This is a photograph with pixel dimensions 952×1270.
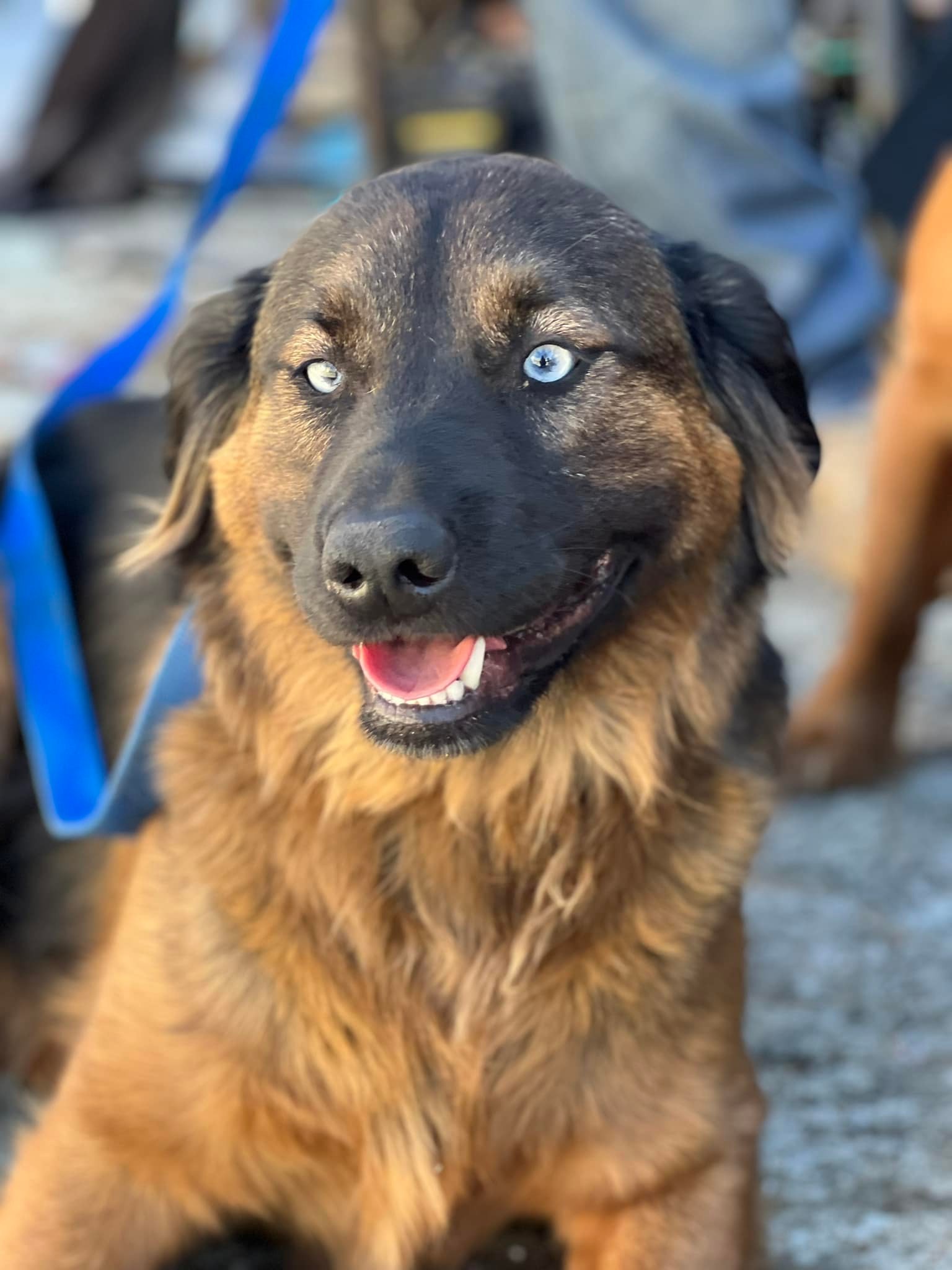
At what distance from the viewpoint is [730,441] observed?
241 centimetres

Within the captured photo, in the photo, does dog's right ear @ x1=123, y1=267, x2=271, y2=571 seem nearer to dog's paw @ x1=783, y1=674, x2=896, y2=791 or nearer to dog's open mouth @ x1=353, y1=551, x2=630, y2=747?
dog's open mouth @ x1=353, y1=551, x2=630, y2=747

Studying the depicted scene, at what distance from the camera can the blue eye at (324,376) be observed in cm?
230

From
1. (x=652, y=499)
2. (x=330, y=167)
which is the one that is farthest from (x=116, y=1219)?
(x=330, y=167)

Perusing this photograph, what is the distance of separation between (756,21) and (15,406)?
2897 millimetres

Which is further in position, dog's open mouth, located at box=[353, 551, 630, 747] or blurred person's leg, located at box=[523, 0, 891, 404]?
blurred person's leg, located at box=[523, 0, 891, 404]

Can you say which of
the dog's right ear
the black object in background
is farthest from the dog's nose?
the black object in background

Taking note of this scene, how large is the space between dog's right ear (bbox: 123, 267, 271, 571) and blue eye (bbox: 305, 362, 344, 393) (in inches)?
8.7

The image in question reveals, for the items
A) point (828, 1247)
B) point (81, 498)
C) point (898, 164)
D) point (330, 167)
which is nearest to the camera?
point (828, 1247)

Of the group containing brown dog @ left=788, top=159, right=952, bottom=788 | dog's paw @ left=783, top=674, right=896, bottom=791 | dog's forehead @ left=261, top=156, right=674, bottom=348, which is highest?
dog's forehead @ left=261, top=156, right=674, bottom=348

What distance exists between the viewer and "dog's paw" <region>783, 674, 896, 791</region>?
398 centimetres

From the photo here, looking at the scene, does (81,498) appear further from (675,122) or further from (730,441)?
(675,122)

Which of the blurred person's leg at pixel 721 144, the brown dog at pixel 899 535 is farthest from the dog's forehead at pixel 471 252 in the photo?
the blurred person's leg at pixel 721 144

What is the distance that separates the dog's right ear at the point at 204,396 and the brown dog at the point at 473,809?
40mm

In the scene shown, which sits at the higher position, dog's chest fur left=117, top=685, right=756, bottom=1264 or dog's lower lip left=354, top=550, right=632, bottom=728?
dog's lower lip left=354, top=550, right=632, bottom=728
